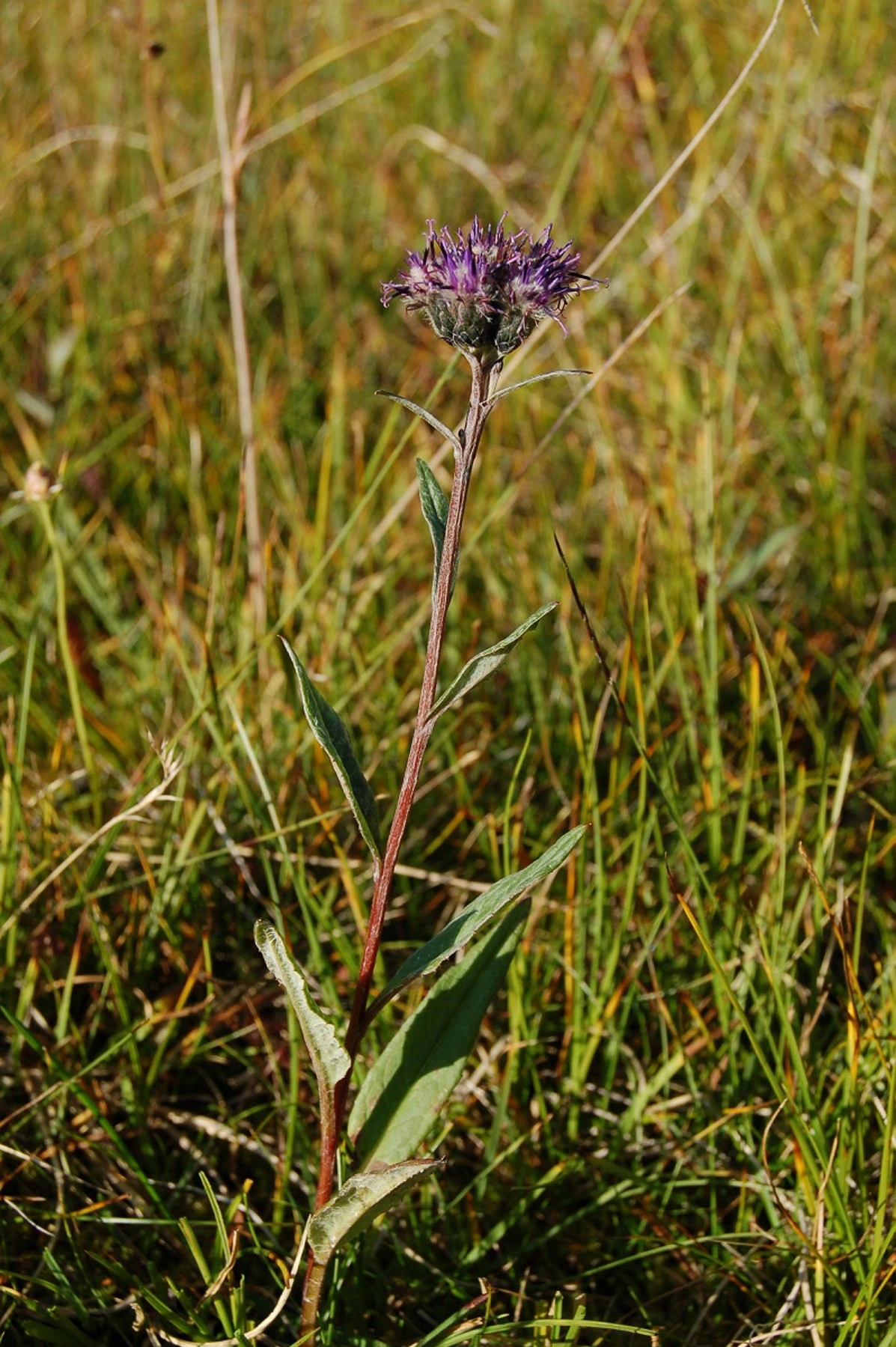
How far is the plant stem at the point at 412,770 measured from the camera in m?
1.13

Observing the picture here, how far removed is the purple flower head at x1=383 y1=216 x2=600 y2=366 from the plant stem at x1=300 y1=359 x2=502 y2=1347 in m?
0.03

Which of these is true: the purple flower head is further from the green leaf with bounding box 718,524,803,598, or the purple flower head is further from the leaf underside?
the green leaf with bounding box 718,524,803,598

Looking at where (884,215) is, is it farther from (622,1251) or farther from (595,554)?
(622,1251)

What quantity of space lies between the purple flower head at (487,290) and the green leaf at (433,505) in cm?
16

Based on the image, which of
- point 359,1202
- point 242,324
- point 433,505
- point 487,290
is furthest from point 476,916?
point 242,324

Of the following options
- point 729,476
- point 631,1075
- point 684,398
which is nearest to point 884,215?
point 684,398

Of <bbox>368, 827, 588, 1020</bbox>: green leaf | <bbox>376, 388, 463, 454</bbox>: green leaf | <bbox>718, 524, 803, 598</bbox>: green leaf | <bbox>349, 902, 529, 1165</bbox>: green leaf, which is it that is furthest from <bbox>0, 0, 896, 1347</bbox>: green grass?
<bbox>376, 388, 463, 454</bbox>: green leaf

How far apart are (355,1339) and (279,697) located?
1076 millimetres

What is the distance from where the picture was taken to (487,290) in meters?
1.13

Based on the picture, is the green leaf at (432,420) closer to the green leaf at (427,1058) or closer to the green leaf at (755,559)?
the green leaf at (427,1058)

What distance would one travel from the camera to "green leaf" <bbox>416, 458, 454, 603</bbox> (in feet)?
4.08

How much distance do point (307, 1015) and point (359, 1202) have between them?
20 cm

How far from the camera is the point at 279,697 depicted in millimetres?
2160

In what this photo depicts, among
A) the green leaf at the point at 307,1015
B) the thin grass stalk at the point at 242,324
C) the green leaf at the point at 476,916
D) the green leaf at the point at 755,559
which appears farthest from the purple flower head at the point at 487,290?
the green leaf at the point at 755,559
